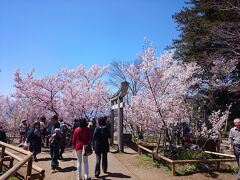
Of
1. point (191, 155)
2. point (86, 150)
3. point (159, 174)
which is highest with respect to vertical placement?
point (86, 150)

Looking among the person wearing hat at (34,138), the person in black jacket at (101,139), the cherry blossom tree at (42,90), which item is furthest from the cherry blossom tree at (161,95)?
the cherry blossom tree at (42,90)

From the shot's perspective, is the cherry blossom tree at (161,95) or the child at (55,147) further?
the cherry blossom tree at (161,95)

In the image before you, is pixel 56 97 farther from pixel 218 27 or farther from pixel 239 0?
pixel 239 0

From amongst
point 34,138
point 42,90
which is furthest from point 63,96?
point 34,138

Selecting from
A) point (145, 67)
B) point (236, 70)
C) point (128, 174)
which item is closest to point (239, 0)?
point (236, 70)

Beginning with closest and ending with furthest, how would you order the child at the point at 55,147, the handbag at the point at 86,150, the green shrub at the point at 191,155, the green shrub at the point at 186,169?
the handbag at the point at 86,150
the green shrub at the point at 186,169
the child at the point at 55,147
the green shrub at the point at 191,155

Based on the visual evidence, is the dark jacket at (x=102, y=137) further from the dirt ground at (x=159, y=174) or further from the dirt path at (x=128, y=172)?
the dirt ground at (x=159, y=174)

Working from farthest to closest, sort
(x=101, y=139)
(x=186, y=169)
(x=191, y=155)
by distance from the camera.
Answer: (x=191, y=155), (x=186, y=169), (x=101, y=139)

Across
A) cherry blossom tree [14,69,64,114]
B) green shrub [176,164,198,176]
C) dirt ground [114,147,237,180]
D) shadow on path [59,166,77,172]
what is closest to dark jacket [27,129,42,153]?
shadow on path [59,166,77,172]

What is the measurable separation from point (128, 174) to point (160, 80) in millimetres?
4185

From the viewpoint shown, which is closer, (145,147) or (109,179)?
(109,179)

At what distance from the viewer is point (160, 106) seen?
1034 cm

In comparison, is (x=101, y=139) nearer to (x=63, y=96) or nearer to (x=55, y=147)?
(x=55, y=147)

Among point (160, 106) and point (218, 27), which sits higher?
point (218, 27)
